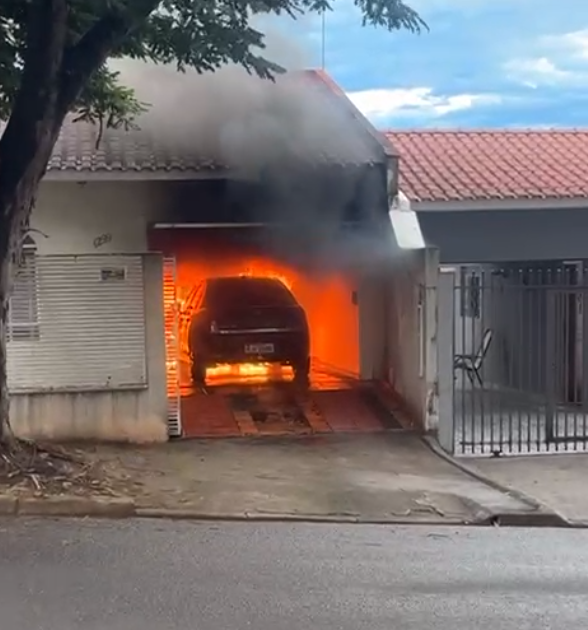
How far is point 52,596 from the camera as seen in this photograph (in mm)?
6145

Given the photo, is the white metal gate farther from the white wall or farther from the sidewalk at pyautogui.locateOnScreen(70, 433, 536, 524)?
the sidewalk at pyautogui.locateOnScreen(70, 433, 536, 524)

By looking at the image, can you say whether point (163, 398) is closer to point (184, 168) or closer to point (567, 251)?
point (184, 168)

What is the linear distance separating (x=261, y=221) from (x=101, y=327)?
96.5 inches

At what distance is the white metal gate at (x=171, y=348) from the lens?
476 inches

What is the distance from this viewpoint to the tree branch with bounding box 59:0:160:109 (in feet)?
30.0

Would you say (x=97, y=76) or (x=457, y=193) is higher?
(x=97, y=76)

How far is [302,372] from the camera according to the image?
49.8 ft

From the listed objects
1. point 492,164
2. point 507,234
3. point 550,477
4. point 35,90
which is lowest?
point 550,477

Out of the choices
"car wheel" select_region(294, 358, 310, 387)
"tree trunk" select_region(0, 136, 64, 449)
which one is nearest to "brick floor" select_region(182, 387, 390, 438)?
"car wheel" select_region(294, 358, 310, 387)

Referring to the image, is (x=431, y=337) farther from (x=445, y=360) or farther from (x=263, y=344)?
(x=263, y=344)

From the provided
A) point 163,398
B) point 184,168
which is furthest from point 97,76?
point 163,398

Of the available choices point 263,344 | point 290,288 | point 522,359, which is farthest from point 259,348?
point 522,359

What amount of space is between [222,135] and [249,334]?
126 inches

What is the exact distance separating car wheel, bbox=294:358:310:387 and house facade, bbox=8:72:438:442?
6.29 ft
